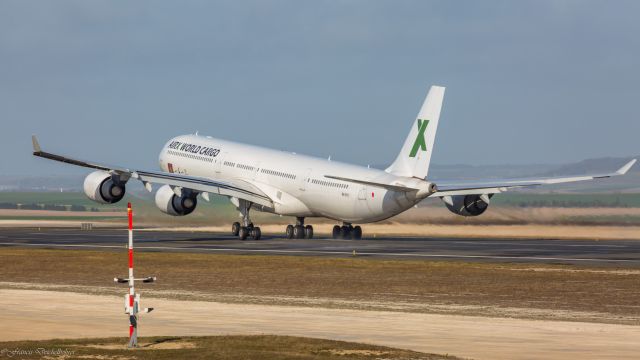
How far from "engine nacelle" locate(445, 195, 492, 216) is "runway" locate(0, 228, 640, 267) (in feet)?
6.65

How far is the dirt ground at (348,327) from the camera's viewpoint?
1144 inches

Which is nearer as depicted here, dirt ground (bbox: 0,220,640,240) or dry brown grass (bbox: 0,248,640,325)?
dry brown grass (bbox: 0,248,640,325)

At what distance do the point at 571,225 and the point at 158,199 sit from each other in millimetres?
30484

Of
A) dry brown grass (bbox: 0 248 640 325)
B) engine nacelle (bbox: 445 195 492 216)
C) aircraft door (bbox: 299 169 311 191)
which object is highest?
aircraft door (bbox: 299 169 311 191)

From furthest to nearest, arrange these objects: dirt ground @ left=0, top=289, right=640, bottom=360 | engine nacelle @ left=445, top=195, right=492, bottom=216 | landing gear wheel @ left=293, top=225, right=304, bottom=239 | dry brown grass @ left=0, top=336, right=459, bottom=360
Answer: landing gear wheel @ left=293, top=225, right=304, bottom=239, engine nacelle @ left=445, top=195, right=492, bottom=216, dirt ground @ left=0, top=289, right=640, bottom=360, dry brown grass @ left=0, top=336, right=459, bottom=360

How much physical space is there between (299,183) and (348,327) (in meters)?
51.0

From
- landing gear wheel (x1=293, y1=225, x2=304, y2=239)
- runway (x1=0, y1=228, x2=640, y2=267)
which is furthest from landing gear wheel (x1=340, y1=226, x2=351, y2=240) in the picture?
landing gear wheel (x1=293, y1=225, x2=304, y2=239)

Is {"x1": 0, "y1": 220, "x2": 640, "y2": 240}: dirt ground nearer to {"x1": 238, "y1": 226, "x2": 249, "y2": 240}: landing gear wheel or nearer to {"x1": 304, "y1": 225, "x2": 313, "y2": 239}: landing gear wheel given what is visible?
{"x1": 304, "y1": 225, "x2": 313, "y2": 239}: landing gear wheel

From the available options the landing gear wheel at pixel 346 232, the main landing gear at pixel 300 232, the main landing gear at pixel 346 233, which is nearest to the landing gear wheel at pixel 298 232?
the main landing gear at pixel 300 232

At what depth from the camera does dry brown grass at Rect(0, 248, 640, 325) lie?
4134 cm

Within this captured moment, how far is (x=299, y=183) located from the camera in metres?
84.7

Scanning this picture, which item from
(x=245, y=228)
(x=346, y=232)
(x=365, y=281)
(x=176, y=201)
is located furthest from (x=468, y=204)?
(x=365, y=281)

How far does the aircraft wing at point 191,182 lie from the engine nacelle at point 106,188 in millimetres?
589

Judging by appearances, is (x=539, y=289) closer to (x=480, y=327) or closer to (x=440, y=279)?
(x=440, y=279)
